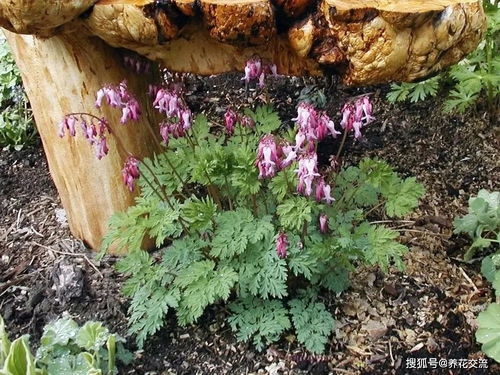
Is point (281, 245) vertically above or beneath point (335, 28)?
beneath

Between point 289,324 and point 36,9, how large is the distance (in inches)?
47.8

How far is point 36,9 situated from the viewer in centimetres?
176

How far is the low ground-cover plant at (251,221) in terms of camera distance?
1.92 metres

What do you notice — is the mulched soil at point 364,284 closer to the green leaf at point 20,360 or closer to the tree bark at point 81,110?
the tree bark at point 81,110

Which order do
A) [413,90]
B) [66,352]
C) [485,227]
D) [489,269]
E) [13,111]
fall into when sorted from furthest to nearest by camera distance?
[13,111] → [413,90] → [485,227] → [489,269] → [66,352]

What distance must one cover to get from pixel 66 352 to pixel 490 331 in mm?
1370

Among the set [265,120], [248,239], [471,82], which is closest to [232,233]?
[248,239]

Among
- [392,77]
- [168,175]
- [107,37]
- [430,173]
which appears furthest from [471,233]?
[107,37]

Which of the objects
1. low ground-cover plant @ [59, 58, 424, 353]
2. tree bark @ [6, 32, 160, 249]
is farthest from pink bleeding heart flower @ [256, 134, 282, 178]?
tree bark @ [6, 32, 160, 249]

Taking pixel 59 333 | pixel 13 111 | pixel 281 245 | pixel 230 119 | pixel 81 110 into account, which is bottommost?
pixel 59 333

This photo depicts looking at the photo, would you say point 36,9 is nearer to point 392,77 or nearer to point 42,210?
point 392,77

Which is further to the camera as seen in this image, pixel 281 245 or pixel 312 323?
pixel 312 323

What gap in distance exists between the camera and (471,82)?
2.90m

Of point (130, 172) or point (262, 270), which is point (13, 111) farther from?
point (262, 270)
